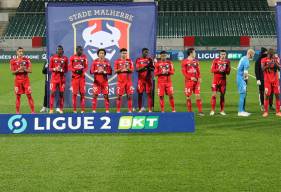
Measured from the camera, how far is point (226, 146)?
36.2 feet

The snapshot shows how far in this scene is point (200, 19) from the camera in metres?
60.7

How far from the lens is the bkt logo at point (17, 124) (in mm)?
12336

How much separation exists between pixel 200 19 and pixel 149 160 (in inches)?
2057

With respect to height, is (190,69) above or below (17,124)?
above

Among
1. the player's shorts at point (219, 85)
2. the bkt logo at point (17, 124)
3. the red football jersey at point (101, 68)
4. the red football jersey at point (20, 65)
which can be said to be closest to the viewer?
the bkt logo at point (17, 124)

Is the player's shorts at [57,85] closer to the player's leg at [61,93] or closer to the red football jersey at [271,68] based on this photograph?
the player's leg at [61,93]

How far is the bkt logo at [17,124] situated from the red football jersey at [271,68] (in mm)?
7068

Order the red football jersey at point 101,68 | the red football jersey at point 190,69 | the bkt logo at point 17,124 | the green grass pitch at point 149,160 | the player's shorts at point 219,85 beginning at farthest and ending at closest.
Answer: the player's shorts at point 219,85 < the red football jersey at point 190,69 < the red football jersey at point 101,68 < the bkt logo at point 17,124 < the green grass pitch at point 149,160

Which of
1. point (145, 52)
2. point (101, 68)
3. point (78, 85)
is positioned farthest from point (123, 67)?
point (78, 85)

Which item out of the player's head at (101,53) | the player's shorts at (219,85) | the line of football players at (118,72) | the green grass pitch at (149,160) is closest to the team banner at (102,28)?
the line of football players at (118,72)

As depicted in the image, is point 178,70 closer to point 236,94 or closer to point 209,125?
point 236,94

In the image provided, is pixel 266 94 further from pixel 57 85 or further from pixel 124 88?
pixel 57 85

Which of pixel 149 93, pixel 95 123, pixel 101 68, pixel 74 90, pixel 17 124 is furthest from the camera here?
pixel 149 93

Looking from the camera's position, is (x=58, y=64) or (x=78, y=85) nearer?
(x=58, y=64)
